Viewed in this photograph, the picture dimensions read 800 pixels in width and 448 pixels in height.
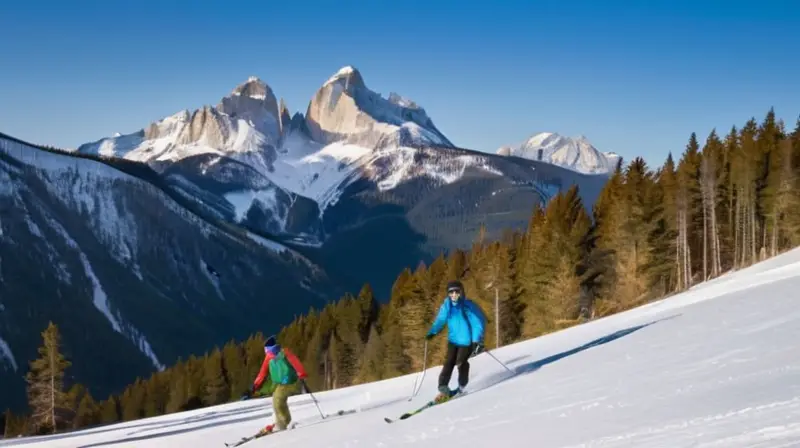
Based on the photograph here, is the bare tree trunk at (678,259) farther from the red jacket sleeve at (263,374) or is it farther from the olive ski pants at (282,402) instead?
the red jacket sleeve at (263,374)

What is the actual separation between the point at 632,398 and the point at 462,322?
4376 mm

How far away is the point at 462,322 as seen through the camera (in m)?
14.1

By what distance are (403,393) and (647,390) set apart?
33.8 ft

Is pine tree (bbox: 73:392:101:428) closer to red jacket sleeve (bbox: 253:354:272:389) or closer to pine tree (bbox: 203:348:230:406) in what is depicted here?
pine tree (bbox: 203:348:230:406)

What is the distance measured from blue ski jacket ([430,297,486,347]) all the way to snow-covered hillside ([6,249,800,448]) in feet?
4.01

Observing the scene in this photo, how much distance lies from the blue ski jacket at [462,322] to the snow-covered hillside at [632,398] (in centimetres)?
122

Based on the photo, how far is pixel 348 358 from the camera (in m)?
67.2

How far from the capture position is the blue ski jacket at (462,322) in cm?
1403

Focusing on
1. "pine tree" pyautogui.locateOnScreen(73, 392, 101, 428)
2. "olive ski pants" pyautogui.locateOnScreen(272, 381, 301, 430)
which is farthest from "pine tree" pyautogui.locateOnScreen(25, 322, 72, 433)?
"olive ski pants" pyautogui.locateOnScreen(272, 381, 301, 430)

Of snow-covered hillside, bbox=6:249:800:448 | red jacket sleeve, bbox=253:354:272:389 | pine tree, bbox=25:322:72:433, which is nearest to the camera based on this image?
snow-covered hillside, bbox=6:249:800:448

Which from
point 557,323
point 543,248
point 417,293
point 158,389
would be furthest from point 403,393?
point 158,389

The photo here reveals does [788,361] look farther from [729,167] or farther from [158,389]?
[158,389]

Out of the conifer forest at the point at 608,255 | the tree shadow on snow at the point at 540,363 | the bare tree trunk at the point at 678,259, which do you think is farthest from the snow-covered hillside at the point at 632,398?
the bare tree trunk at the point at 678,259

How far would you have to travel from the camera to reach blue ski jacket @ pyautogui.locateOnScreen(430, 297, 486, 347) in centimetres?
1403
